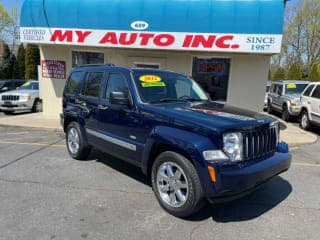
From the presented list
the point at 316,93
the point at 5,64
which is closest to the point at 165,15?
the point at 316,93

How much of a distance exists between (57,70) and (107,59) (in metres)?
2.10

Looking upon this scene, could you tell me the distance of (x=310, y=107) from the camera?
10500 mm

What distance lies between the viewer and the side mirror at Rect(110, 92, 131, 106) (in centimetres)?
430

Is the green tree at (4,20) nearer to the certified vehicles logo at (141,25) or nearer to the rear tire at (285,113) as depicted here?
the certified vehicles logo at (141,25)

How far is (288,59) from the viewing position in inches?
1738

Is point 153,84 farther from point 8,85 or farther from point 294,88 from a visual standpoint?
point 8,85

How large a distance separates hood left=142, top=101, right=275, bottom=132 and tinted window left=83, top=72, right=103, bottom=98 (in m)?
1.60

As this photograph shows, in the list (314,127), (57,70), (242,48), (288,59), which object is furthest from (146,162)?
(288,59)

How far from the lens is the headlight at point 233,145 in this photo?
3346 mm

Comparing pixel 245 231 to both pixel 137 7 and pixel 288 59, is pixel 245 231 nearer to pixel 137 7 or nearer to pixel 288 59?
pixel 137 7

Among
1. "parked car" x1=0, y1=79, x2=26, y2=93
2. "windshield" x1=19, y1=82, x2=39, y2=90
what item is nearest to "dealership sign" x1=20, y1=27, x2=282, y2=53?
"windshield" x1=19, y1=82, x2=39, y2=90

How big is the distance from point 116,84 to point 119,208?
210 centimetres

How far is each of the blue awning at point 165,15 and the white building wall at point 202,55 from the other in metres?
1.37

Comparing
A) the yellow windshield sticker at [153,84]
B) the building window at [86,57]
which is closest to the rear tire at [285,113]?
the building window at [86,57]
